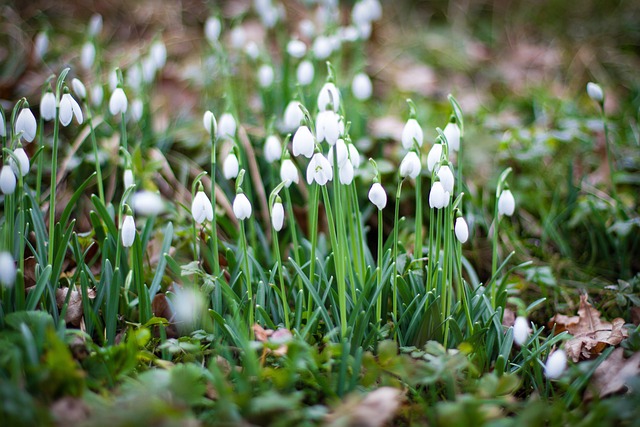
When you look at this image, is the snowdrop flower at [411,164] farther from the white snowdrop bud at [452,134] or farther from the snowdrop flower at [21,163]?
the snowdrop flower at [21,163]

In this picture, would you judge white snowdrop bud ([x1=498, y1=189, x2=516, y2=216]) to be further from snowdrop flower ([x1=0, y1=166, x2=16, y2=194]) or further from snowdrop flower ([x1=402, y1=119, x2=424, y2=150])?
snowdrop flower ([x1=0, y1=166, x2=16, y2=194])

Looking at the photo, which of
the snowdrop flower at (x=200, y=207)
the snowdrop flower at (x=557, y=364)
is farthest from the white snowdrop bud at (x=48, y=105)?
the snowdrop flower at (x=557, y=364)

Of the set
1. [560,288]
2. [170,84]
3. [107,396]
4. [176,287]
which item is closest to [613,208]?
[560,288]

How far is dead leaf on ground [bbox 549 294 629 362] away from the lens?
1769mm

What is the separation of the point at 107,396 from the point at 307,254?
936 mm

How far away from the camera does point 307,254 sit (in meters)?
2.12

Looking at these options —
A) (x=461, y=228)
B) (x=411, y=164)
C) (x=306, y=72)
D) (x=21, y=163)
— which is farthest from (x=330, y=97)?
(x=21, y=163)

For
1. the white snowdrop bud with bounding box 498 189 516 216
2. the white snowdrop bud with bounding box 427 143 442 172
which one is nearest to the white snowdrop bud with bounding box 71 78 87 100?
the white snowdrop bud with bounding box 427 143 442 172

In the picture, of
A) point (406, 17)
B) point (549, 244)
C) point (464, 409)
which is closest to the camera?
point (464, 409)

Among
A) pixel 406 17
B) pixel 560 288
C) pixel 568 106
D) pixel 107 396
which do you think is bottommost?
pixel 560 288

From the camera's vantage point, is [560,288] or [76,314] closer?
[76,314]

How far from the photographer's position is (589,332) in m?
1.83

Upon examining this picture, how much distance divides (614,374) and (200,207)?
1261 mm

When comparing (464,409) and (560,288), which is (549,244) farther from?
(464,409)
